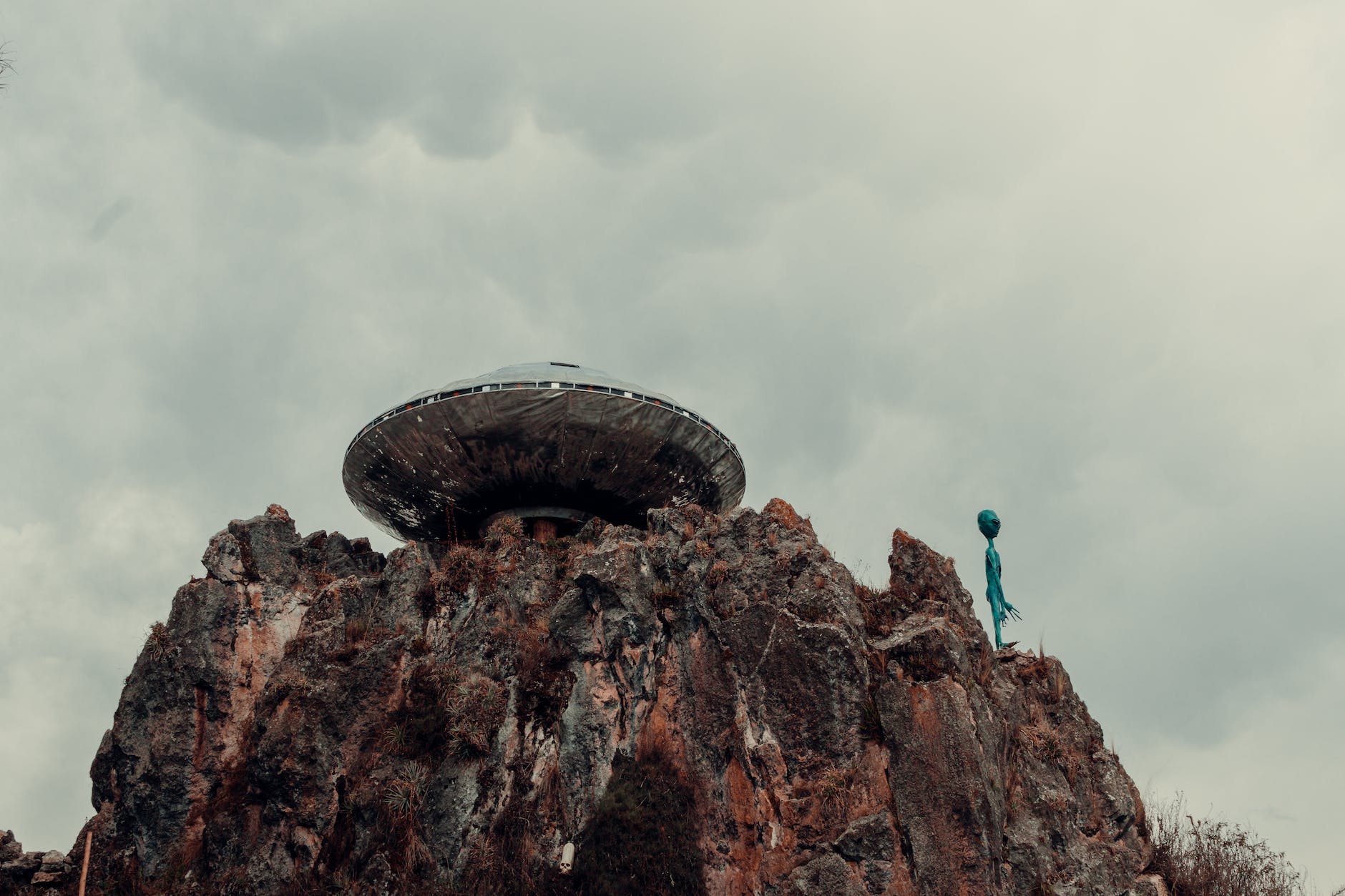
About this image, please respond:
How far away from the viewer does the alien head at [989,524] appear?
629 inches

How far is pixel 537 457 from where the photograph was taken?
19.1 meters

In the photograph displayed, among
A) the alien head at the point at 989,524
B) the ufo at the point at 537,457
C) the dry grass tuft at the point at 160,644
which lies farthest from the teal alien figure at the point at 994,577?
the dry grass tuft at the point at 160,644

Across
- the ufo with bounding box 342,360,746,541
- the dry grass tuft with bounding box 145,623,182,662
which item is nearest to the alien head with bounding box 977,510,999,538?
the ufo with bounding box 342,360,746,541

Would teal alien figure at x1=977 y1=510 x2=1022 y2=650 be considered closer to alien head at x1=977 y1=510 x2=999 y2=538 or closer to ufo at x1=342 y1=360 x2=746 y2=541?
alien head at x1=977 y1=510 x2=999 y2=538

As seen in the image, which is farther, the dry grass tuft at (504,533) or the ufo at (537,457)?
the ufo at (537,457)

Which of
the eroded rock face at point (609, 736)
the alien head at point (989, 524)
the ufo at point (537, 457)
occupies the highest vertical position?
the ufo at point (537, 457)

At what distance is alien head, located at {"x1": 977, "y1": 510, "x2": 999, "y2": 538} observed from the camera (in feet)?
52.4

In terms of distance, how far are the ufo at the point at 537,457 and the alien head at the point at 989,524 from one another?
5599mm

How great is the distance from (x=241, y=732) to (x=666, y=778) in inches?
268

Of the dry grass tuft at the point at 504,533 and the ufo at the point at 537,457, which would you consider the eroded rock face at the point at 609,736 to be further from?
the ufo at the point at 537,457

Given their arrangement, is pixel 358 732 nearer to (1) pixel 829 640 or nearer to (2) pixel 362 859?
(2) pixel 362 859

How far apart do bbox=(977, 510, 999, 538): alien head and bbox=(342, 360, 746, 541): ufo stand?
5.60 meters

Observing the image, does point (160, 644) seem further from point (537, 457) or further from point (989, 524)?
point (989, 524)

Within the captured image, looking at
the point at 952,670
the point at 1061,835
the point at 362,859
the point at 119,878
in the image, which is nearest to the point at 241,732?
the point at 119,878
